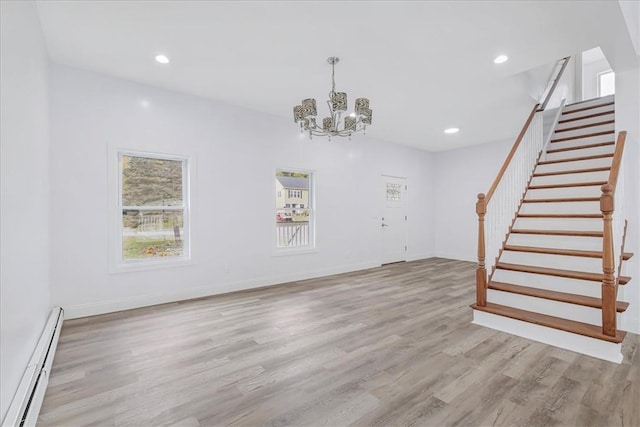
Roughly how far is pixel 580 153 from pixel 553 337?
2.94 metres

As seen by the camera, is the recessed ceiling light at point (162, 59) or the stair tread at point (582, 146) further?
the stair tread at point (582, 146)

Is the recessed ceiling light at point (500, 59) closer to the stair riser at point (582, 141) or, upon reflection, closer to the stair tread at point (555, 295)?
the stair riser at point (582, 141)

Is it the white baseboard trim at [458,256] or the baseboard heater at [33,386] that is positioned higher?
the baseboard heater at [33,386]

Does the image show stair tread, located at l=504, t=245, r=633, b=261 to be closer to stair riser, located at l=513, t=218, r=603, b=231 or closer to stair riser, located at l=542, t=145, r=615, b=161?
stair riser, located at l=513, t=218, r=603, b=231

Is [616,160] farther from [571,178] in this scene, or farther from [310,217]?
[310,217]

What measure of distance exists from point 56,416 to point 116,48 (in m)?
3.13

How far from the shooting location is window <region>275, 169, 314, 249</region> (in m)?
5.31

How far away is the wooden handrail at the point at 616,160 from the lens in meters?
2.72

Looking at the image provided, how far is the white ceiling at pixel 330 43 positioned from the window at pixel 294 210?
1431mm

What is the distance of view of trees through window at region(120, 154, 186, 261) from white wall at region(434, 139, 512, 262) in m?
6.29

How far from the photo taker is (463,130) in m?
6.12

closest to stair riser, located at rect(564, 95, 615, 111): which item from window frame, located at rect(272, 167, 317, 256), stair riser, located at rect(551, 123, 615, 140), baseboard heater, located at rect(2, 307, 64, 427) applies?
stair riser, located at rect(551, 123, 615, 140)

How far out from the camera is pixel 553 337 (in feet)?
9.13

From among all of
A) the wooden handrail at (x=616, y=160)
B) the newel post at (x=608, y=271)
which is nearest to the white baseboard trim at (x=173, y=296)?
the newel post at (x=608, y=271)
